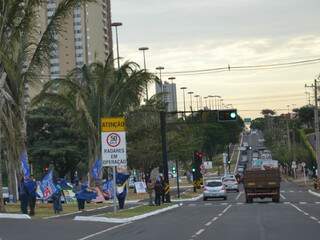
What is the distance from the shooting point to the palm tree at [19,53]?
100 ft

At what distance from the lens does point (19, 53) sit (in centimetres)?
3325

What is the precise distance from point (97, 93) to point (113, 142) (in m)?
17.4

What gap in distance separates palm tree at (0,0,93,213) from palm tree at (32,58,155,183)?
31.0ft

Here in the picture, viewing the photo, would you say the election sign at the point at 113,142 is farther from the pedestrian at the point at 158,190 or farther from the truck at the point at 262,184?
the truck at the point at 262,184

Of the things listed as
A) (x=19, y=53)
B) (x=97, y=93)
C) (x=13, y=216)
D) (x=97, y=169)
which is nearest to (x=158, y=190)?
(x=97, y=169)

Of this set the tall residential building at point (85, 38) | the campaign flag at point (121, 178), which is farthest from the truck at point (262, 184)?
the tall residential building at point (85, 38)

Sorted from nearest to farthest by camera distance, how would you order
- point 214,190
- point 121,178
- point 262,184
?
point 121,178 < point 262,184 < point 214,190

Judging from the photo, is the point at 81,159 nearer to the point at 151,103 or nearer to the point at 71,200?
the point at 151,103

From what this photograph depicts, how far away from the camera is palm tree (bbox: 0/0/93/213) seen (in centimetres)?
3058

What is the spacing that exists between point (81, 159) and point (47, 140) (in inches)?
167

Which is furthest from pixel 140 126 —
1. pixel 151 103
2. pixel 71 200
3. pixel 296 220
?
pixel 296 220

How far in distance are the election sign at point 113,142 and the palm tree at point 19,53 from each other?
5414mm

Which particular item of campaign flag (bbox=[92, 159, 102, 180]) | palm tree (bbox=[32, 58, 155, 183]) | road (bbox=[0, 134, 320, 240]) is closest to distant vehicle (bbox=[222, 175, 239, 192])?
palm tree (bbox=[32, 58, 155, 183])

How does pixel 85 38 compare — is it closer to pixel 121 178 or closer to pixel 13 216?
pixel 121 178
